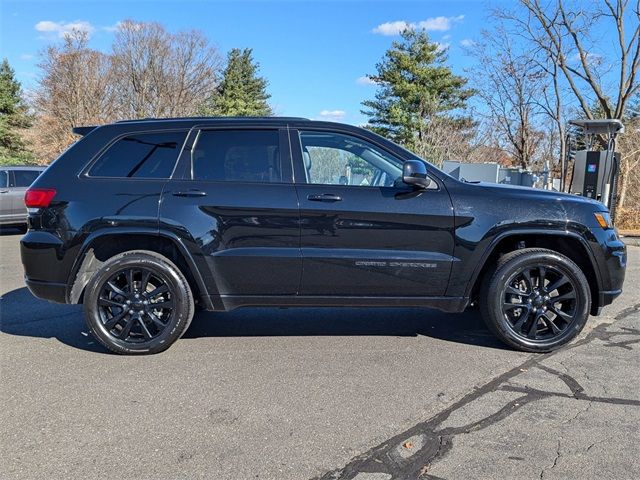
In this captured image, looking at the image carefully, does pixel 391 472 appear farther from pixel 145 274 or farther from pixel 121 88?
pixel 121 88

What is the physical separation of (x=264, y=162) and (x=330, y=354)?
1731 mm

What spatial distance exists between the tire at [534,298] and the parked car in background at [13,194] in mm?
12899

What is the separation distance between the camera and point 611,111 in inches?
681

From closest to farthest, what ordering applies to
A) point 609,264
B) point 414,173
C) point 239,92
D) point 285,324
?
point 414,173
point 609,264
point 285,324
point 239,92

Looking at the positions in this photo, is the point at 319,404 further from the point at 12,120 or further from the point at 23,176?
the point at 12,120

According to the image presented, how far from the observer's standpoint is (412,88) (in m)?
34.2

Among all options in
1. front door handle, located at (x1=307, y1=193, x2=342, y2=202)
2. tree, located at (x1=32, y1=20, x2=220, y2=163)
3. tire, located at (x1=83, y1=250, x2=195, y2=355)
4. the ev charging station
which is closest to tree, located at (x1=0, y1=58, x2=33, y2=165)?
tree, located at (x1=32, y1=20, x2=220, y2=163)

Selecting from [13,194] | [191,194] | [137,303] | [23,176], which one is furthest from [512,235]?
[23,176]

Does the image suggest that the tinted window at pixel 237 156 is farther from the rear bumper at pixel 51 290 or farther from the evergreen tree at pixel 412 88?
the evergreen tree at pixel 412 88

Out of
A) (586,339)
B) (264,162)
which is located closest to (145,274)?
(264,162)

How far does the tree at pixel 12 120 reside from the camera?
36625 millimetres

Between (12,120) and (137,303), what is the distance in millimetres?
39891

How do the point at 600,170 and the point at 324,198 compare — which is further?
the point at 600,170

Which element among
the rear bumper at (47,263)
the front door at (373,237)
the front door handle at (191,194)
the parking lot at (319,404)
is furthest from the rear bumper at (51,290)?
the front door at (373,237)
